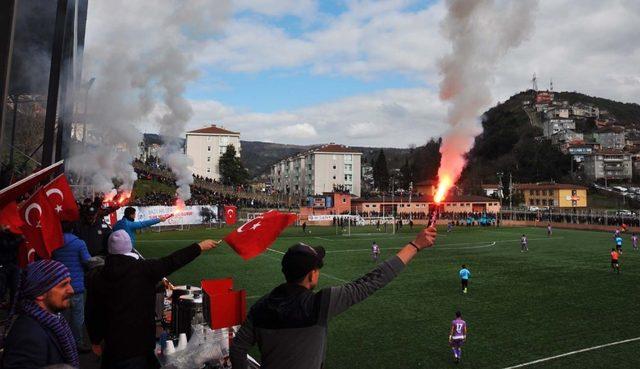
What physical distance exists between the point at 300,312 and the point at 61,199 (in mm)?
5857

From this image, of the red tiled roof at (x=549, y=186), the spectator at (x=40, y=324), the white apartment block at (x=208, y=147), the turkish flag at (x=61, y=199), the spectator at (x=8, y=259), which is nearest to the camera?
the spectator at (x=40, y=324)

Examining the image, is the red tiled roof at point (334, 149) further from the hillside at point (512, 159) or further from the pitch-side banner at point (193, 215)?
the pitch-side banner at point (193, 215)

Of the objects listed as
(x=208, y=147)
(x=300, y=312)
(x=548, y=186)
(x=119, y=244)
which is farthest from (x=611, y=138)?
(x=300, y=312)

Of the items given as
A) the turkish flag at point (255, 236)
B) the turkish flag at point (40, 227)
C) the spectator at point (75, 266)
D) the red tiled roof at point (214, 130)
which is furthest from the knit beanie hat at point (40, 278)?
the red tiled roof at point (214, 130)

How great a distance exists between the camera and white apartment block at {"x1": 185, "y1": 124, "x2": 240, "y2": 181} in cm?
10075

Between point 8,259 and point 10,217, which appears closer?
point 10,217

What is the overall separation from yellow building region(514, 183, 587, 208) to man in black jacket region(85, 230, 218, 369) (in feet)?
341

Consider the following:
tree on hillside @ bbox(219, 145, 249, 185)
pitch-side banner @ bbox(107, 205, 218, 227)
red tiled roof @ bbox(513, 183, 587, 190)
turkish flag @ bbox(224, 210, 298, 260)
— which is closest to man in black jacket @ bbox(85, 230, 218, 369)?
turkish flag @ bbox(224, 210, 298, 260)

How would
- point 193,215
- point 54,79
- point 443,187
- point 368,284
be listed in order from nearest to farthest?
1. point 368,284
2. point 443,187
3. point 54,79
4. point 193,215

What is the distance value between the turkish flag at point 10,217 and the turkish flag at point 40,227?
0.43 meters

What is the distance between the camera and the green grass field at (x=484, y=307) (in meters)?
11.0

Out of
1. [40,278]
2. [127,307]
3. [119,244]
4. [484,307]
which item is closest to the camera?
[40,278]

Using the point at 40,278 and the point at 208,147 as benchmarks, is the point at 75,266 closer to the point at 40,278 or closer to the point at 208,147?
the point at 40,278

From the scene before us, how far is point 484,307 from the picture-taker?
16.1 meters
